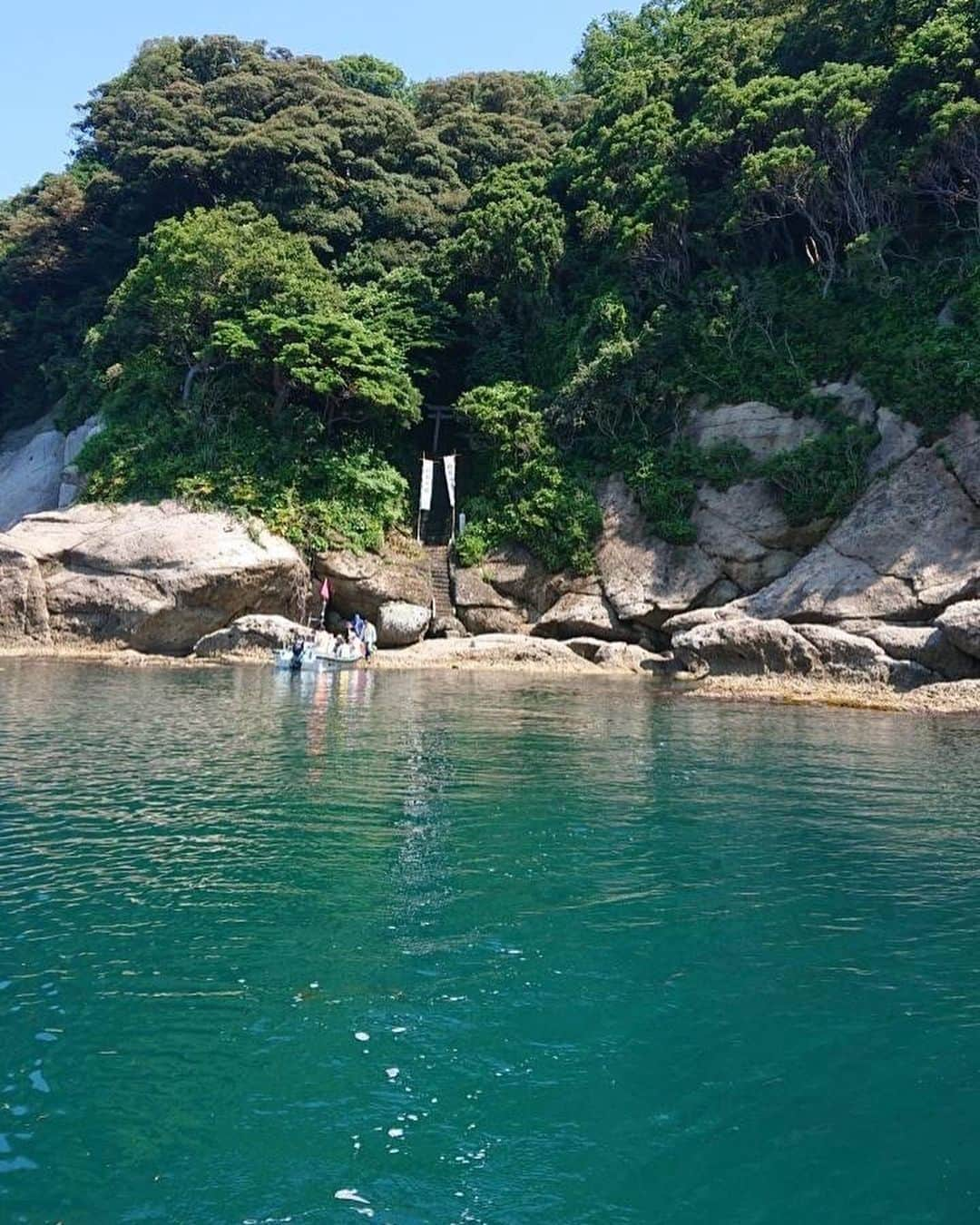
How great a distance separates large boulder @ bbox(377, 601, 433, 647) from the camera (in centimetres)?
3569

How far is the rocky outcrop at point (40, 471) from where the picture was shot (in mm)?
47406

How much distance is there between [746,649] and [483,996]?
2162cm

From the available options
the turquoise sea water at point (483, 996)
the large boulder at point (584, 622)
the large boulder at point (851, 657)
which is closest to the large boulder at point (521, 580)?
the large boulder at point (584, 622)

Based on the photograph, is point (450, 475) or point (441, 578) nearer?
point (441, 578)

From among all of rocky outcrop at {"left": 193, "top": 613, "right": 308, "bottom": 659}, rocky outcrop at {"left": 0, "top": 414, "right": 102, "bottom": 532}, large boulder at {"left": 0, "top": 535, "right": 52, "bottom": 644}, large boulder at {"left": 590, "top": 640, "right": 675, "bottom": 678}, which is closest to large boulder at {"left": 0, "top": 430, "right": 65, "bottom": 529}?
rocky outcrop at {"left": 0, "top": 414, "right": 102, "bottom": 532}

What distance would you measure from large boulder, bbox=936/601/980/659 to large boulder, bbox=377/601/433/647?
17.6 meters

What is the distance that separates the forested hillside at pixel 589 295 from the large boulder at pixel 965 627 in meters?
8.62

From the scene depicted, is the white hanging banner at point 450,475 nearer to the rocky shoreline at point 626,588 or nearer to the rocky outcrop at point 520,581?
the rocky shoreline at point 626,588

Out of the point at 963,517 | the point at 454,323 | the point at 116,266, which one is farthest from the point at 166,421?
the point at 963,517

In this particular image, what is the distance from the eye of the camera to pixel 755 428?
1396 inches

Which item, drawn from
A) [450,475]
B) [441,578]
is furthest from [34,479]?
[441,578]

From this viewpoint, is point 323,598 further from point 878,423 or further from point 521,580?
point 878,423

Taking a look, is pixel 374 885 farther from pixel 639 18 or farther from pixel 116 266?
pixel 639 18

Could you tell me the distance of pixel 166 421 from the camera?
132 feet
